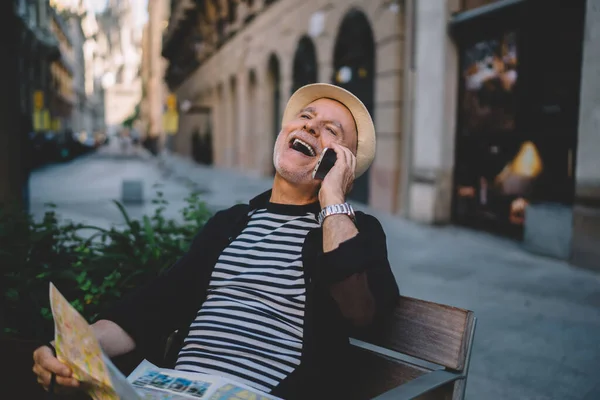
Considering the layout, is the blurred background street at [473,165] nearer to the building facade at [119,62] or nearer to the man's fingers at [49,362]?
the man's fingers at [49,362]

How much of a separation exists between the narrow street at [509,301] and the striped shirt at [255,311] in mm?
1777

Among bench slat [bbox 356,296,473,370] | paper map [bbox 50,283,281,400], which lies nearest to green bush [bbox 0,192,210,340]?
paper map [bbox 50,283,281,400]

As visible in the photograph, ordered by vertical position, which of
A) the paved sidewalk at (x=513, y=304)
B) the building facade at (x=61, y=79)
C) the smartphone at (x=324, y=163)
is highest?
the building facade at (x=61, y=79)

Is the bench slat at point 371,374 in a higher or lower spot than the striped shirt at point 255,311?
lower

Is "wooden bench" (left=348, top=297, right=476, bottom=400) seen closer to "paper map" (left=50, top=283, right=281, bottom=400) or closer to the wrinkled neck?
"paper map" (left=50, top=283, right=281, bottom=400)

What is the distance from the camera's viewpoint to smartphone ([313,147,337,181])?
2.13 meters

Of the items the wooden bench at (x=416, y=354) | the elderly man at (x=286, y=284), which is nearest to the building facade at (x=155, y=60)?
the elderly man at (x=286, y=284)

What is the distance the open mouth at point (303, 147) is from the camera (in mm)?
2242

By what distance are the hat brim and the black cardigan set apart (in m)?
0.33

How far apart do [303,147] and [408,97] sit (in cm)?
902

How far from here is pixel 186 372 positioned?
6.26ft

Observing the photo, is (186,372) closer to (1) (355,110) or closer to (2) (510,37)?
(1) (355,110)

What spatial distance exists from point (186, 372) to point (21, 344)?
Answer: 487 mm

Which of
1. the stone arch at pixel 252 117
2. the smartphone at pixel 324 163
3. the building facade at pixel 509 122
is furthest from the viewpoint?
the stone arch at pixel 252 117
